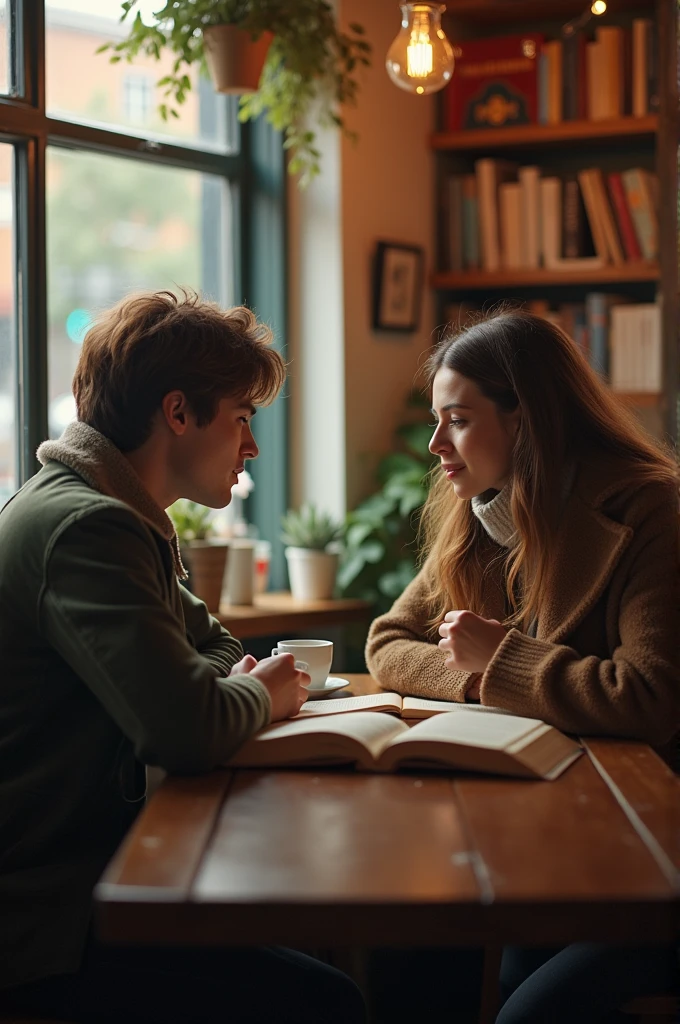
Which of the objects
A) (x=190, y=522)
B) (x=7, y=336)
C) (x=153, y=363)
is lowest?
(x=190, y=522)

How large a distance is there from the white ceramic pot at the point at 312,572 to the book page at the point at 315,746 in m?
1.84

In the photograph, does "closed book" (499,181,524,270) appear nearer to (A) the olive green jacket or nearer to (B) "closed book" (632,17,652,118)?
(B) "closed book" (632,17,652,118)

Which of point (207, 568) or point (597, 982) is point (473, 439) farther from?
point (207, 568)

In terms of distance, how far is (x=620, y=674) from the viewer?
1536 millimetres

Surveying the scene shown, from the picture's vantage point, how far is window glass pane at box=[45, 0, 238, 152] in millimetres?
2883

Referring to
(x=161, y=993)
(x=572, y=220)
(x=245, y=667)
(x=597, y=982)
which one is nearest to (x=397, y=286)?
(x=572, y=220)

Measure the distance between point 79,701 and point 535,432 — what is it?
0.82 meters

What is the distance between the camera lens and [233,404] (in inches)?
65.4

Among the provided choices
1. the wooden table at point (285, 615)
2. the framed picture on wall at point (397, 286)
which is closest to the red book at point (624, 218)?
the framed picture on wall at point (397, 286)

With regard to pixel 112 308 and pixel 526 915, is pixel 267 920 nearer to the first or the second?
pixel 526 915

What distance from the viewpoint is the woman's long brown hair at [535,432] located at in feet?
5.86

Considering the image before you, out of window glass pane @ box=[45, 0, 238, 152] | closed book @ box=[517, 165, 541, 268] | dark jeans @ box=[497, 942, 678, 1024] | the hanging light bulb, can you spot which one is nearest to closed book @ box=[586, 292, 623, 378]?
closed book @ box=[517, 165, 541, 268]

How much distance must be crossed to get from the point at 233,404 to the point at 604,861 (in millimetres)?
866

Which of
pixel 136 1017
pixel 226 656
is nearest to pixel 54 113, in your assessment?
pixel 226 656
